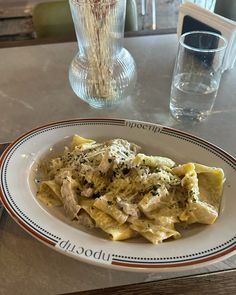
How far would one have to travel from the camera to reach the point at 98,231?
707 mm

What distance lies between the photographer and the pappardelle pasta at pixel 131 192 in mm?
691

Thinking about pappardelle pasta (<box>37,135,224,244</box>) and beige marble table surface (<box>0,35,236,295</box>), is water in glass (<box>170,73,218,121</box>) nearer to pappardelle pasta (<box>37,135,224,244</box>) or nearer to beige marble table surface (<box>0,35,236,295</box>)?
beige marble table surface (<box>0,35,236,295</box>)

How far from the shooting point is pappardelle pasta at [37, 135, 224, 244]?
691 mm

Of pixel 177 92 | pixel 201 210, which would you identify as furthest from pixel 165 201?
pixel 177 92

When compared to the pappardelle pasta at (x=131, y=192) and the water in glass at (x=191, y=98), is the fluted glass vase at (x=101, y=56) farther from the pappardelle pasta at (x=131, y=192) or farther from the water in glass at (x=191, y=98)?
the pappardelle pasta at (x=131, y=192)

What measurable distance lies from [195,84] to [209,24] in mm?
204

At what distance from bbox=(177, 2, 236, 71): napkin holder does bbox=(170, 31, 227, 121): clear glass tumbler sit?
88mm

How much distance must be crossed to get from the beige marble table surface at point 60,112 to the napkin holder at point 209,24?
0.26 feet

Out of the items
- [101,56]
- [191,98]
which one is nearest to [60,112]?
[101,56]

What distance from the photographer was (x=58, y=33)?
5.14ft

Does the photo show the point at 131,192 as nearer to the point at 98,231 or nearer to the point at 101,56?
the point at 98,231

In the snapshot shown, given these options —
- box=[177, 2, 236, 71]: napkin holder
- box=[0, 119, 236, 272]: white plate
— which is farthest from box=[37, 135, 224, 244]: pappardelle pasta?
box=[177, 2, 236, 71]: napkin holder

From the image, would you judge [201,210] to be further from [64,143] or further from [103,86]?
[103,86]

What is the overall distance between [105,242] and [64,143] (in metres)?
0.32
